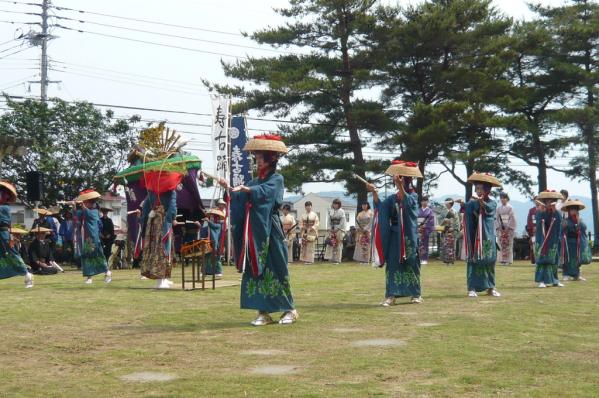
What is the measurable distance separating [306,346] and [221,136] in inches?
613

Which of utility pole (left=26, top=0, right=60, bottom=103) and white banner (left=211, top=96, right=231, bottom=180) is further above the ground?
utility pole (left=26, top=0, right=60, bottom=103)

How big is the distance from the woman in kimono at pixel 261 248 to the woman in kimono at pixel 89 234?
6644 mm

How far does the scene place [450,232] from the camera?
24219mm

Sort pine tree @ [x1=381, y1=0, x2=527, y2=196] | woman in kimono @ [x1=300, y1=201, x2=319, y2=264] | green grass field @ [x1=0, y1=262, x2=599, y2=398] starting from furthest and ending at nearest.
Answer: pine tree @ [x1=381, y1=0, x2=527, y2=196] < woman in kimono @ [x1=300, y1=201, x2=319, y2=264] < green grass field @ [x1=0, y1=262, x2=599, y2=398]

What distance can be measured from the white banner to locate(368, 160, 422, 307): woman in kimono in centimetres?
1126

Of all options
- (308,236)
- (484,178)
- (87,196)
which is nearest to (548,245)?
(484,178)

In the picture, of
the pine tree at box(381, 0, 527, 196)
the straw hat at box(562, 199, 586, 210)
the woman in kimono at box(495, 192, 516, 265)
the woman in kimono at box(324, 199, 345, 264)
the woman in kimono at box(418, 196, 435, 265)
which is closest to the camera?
the straw hat at box(562, 199, 586, 210)

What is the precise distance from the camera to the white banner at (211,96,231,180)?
22.6 meters

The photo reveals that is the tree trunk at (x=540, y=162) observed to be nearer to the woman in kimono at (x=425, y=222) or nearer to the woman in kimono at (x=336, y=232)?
the woman in kimono at (x=425, y=222)

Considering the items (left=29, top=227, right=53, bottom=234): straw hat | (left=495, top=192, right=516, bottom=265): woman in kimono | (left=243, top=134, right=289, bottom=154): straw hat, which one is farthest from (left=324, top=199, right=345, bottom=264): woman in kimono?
(left=243, top=134, right=289, bottom=154): straw hat

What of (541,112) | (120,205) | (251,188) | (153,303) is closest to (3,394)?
(251,188)

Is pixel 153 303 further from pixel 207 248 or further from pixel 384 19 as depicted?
pixel 384 19

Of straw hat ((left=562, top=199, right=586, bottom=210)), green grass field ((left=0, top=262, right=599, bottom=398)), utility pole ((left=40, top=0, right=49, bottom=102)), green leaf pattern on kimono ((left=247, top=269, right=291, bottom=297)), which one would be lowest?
green grass field ((left=0, top=262, right=599, bottom=398))

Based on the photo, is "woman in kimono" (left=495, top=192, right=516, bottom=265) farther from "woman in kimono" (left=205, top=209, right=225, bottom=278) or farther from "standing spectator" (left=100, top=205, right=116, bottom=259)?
"standing spectator" (left=100, top=205, right=116, bottom=259)
